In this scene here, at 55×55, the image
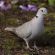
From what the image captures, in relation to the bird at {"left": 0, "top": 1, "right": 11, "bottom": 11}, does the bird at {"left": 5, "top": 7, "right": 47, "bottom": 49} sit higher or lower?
lower

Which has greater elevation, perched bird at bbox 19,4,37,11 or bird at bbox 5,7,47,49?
perched bird at bbox 19,4,37,11

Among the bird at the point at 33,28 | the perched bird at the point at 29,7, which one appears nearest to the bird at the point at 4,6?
the perched bird at the point at 29,7

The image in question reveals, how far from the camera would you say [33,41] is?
209 inches

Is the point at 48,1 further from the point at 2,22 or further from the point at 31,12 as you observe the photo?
the point at 2,22

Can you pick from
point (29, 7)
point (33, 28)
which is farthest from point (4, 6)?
point (33, 28)

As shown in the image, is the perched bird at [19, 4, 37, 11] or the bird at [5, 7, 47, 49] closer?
the bird at [5, 7, 47, 49]

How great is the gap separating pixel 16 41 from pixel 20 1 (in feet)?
5.81

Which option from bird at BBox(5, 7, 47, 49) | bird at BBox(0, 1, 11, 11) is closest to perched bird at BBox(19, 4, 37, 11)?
bird at BBox(0, 1, 11, 11)

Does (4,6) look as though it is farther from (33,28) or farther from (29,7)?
(33,28)

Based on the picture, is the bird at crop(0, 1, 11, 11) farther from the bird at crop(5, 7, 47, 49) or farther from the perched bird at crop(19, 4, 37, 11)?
the bird at crop(5, 7, 47, 49)

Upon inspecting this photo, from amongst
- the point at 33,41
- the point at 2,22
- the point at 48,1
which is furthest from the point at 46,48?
the point at 48,1

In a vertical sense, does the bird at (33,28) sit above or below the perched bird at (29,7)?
below

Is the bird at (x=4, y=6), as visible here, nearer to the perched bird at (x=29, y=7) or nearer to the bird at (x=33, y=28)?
the perched bird at (x=29, y=7)

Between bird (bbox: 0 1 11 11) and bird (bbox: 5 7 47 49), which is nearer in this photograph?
bird (bbox: 5 7 47 49)
